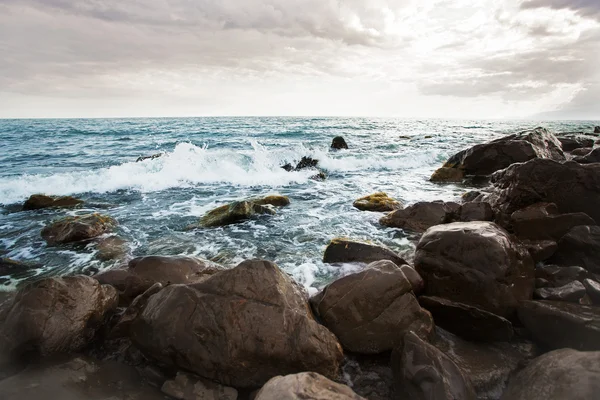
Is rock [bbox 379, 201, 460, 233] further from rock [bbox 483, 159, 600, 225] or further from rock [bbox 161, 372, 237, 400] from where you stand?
rock [bbox 161, 372, 237, 400]

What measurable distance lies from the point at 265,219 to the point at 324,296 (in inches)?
198

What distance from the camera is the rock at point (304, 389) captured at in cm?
246

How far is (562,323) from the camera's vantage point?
3555mm

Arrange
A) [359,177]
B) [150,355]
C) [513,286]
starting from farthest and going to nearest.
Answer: [359,177]
[513,286]
[150,355]

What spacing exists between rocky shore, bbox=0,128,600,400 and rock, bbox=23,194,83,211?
7.36 meters

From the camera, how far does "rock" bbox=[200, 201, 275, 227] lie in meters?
8.54

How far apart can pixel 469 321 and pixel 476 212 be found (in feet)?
13.9

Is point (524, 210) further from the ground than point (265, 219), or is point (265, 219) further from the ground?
point (524, 210)

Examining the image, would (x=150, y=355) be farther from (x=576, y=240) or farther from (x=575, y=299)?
(x=576, y=240)

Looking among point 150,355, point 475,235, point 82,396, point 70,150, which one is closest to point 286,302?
point 150,355

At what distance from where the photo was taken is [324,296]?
13.6ft

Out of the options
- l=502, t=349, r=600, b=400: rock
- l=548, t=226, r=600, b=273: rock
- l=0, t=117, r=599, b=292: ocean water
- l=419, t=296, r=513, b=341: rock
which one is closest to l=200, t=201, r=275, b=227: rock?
l=0, t=117, r=599, b=292: ocean water

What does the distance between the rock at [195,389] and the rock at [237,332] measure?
66mm

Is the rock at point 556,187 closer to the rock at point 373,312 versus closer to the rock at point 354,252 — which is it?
the rock at point 354,252
